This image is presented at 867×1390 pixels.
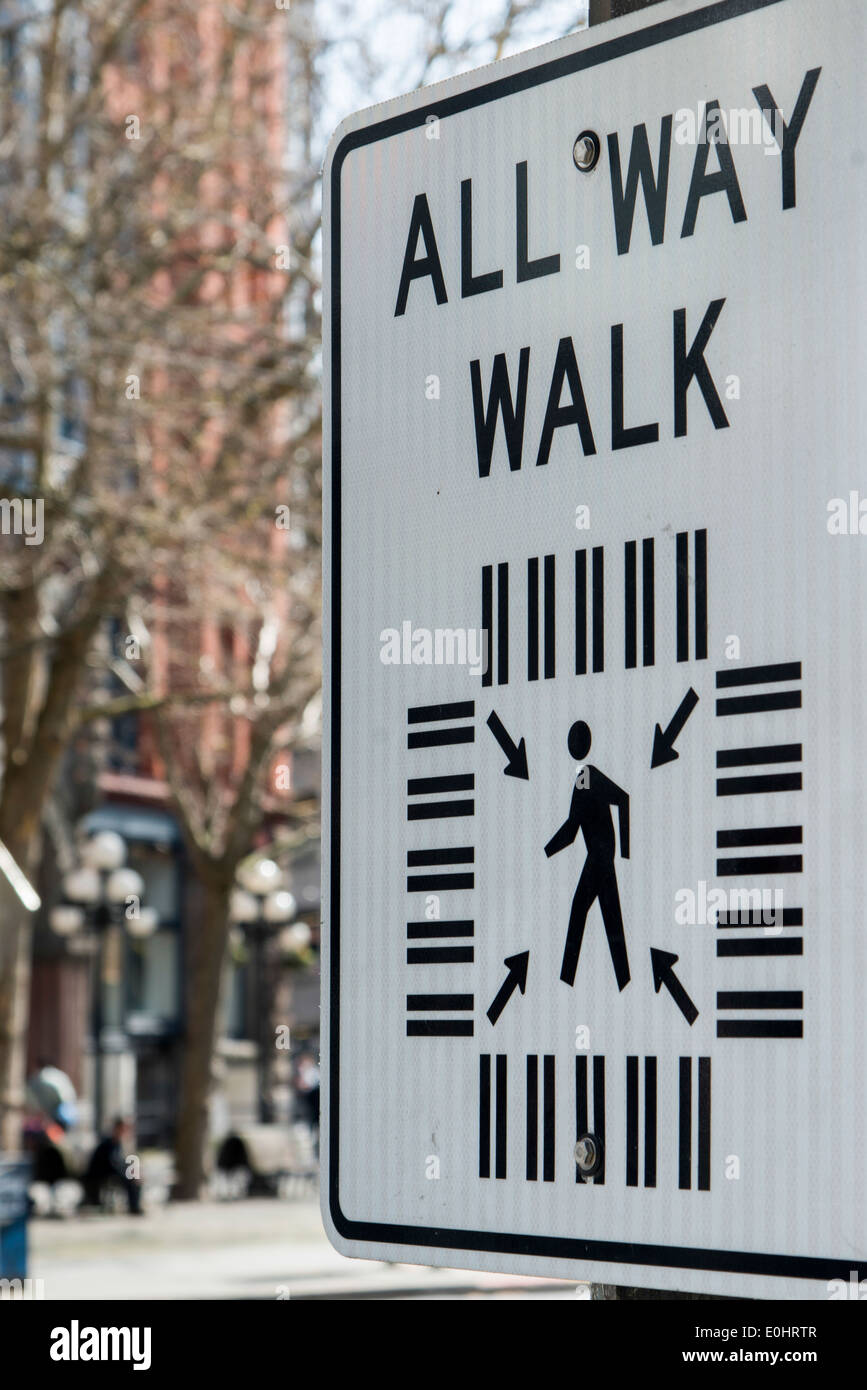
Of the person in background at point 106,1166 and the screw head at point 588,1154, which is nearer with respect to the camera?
the screw head at point 588,1154

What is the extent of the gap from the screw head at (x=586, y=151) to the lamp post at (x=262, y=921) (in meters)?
22.1

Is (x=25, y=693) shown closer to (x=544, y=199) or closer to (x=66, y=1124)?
(x=66, y=1124)

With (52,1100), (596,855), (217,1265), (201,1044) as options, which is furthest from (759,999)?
(52,1100)

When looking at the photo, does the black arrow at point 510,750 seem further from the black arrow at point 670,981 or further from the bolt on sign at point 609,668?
the black arrow at point 670,981

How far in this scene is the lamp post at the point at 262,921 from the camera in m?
23.9

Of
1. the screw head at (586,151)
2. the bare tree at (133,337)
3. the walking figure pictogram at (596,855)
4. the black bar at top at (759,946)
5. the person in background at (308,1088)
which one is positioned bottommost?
the person in background at (308,1088)

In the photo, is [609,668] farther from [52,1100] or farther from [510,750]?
[52,1100]

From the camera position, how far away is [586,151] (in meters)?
1.56

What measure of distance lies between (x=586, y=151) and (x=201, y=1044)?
22219 millimetres

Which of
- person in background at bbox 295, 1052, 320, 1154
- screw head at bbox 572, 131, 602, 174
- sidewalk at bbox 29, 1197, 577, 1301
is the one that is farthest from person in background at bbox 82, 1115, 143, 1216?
screw head at bbox 572, 131, 602, 174

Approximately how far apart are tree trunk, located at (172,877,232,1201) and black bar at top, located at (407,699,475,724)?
71.2 ft

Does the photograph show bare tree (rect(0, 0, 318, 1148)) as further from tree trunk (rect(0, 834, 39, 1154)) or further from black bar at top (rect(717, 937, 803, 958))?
black bar at top (rect(717, 937, 803, 958))

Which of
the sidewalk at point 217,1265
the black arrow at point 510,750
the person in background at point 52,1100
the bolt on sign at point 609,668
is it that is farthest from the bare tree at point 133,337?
the black arrow at point 510,750
